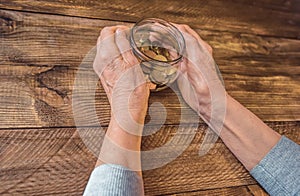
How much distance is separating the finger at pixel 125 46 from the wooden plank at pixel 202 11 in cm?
12

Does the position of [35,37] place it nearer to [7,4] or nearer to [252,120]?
[7,4]

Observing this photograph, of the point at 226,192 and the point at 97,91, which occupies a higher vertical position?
the point at 97,91

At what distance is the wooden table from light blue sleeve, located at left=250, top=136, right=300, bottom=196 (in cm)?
3

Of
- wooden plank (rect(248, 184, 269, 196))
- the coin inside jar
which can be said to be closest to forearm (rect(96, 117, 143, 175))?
the coin inside jar

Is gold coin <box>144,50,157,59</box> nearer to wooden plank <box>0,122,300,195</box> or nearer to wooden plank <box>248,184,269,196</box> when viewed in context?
wooden plank <box>0,122,300,195</box>

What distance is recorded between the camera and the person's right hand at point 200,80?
2.64ft

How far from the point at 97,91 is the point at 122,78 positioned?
6cm

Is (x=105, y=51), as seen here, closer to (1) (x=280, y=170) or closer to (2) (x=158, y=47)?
(2) (x=158, y=47)

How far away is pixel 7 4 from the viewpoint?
0.80 metres

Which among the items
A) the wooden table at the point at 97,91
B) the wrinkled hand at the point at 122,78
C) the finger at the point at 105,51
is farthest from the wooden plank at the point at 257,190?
the finger at the point at 105,51

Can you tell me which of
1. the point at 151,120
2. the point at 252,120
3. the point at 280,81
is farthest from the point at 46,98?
the point at 280,81

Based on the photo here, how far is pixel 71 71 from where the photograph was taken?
770 mm

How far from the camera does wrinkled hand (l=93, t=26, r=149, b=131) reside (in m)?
0.72

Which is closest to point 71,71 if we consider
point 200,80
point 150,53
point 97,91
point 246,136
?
point 97,91
